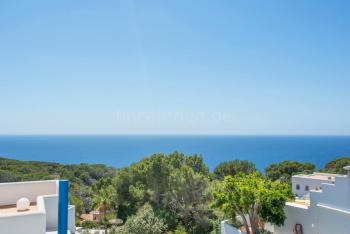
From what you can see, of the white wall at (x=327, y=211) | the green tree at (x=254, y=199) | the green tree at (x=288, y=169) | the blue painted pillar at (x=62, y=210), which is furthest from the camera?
the green tree at (x=288, y=169)

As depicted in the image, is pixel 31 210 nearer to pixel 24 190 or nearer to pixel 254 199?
pixel 24 190

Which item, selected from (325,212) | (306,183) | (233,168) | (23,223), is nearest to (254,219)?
(325,212)

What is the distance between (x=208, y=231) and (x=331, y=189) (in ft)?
33.9

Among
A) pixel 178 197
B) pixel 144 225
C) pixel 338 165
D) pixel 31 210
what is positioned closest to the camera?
pixel 31 210

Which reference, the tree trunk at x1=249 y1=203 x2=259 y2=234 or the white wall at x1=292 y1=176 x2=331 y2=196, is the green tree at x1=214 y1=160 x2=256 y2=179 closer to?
the white wall at x1=292 y1=176 x2=331 y2=196

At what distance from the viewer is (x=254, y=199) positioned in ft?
46.1

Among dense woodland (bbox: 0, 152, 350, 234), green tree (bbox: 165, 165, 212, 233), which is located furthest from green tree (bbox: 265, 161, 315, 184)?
green tree (bbox: 165, 165, 212, 233)

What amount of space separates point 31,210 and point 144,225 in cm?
1150

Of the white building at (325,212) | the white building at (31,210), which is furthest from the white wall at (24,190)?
the white building at (325,212)

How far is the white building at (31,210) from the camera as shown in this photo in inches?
287

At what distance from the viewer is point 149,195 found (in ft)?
81.4

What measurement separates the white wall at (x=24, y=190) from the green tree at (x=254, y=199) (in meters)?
8.02

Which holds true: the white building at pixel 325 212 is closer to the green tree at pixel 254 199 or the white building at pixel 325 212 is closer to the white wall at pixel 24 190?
the green tree at pixel 254 199

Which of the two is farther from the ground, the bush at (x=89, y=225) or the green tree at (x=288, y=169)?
the green tree at (x=288, y=169)
